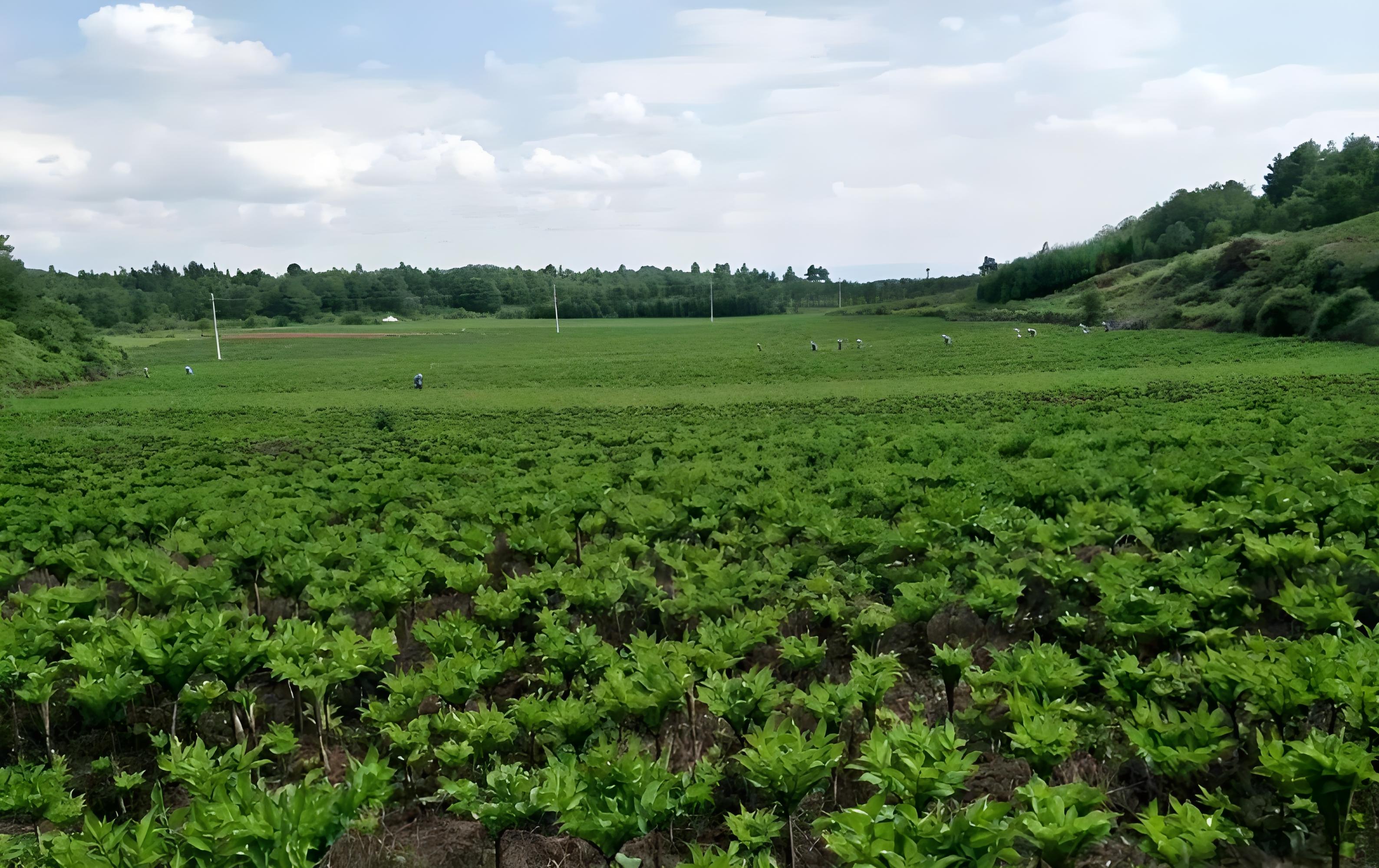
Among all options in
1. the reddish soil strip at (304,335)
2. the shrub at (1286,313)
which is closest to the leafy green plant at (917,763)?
the shrub at (1286,313)

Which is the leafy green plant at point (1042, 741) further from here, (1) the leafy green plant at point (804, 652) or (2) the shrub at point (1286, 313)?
(2) the shrub at point (1286, 313)

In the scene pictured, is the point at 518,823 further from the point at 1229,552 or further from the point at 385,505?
the point at 385,505

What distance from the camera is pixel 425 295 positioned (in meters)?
126

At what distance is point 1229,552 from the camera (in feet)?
19.4

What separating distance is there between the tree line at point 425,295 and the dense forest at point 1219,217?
14.6 meters

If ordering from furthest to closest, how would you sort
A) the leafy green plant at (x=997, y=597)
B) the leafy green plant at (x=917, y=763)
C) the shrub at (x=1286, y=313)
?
the shrub at (x=1286, y=313), the leafy green plant at (x=997, y=597), the leafy green plant at (x=917, y=763)

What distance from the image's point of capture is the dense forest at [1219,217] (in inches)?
2569

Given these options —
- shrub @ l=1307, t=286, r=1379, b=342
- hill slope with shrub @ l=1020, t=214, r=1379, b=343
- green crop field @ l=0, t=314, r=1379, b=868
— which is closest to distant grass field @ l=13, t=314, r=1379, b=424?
shrub @ l=1307, t=286, r=1379, b=342

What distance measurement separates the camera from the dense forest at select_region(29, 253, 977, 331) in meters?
100

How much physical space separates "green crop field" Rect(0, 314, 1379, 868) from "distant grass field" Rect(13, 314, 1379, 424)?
1706 cm

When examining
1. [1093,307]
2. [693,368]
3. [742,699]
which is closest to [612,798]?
[742,699]

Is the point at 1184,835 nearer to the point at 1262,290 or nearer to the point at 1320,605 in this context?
the point at 1320,605

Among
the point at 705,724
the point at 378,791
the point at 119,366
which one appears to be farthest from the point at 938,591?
the point at 119,366

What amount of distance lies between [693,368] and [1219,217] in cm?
6788
